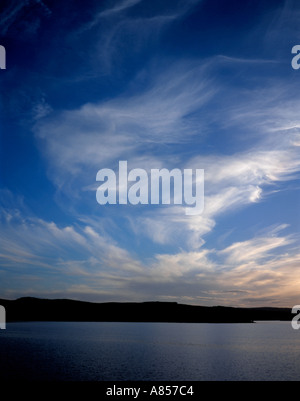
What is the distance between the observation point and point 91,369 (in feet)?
159

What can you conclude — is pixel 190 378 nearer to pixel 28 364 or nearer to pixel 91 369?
pixel 91 369

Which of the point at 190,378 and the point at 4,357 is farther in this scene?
the point at 4,357

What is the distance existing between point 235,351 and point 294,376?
29159 millimetres

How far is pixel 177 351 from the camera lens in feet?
237
